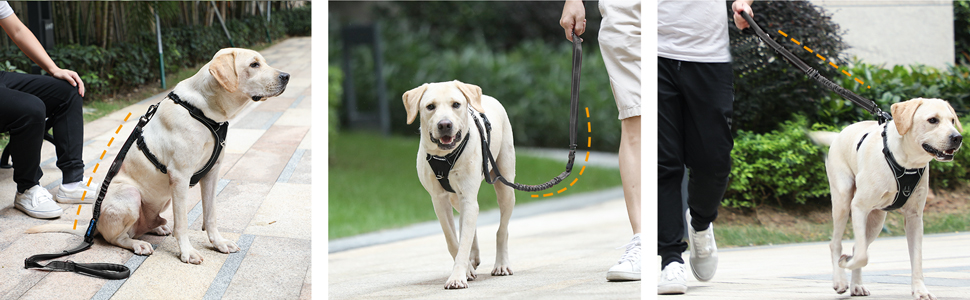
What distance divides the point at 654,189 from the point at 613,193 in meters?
4.85

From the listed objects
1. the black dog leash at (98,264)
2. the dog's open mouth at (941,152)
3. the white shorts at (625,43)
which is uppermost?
the white shorts at (625,43)

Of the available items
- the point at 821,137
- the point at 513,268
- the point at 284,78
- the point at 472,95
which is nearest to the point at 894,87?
the point at 821,137

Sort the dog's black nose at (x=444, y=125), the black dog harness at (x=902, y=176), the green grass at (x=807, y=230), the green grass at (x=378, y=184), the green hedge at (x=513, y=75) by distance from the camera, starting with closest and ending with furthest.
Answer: the dog's black nose at (x=444, y=125) → the black dog harness at (x=902, y=176) → the green grass at (x=807, y=230) → the green grass at (x=378, y=184) → the green hedge at (x=513, y=75)

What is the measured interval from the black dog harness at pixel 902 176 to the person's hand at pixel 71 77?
3.24 meters

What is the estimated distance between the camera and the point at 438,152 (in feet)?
6.90

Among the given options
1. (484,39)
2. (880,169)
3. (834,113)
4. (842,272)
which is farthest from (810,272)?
(484,39)

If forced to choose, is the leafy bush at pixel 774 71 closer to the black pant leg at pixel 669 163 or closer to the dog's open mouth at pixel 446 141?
the black pant leg at pixel 669 163

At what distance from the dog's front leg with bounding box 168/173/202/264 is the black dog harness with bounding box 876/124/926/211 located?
2.61 meters

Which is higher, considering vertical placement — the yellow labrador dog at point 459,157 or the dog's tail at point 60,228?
the yellow labrador dog at point 459,157

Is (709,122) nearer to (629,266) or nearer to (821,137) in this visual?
(629,266)

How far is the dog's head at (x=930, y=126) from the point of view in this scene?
2037 mm

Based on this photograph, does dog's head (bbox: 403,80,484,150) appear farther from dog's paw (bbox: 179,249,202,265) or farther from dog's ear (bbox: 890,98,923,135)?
dog's ear (bbox: 890,98,923,135)

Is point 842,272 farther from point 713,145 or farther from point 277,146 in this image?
point 277,146

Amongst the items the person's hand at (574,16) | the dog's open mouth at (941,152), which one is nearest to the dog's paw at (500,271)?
the person's hand at (574,16)
